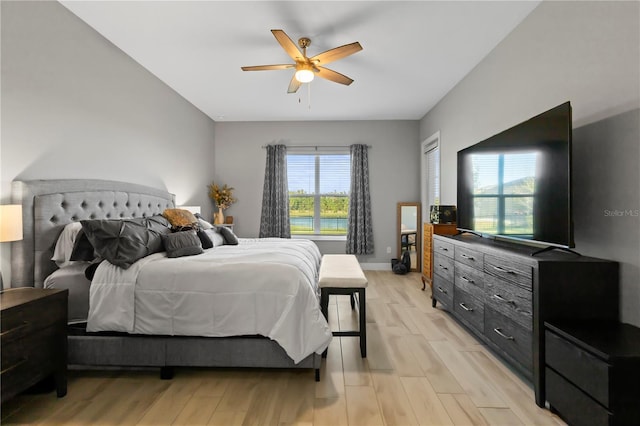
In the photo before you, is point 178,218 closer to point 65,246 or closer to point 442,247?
point 65,246

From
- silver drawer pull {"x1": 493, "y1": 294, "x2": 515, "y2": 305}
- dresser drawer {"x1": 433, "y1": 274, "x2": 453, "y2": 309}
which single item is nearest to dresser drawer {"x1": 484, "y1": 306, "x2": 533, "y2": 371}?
silver drawer pull {"x1": 493, "y1": 294, "x2": 515, "y2": 305}

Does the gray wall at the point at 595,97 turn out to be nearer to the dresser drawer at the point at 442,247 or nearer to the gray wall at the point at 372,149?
the dresser drawer at the point at 442,247

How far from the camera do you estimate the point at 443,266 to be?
3256 mm

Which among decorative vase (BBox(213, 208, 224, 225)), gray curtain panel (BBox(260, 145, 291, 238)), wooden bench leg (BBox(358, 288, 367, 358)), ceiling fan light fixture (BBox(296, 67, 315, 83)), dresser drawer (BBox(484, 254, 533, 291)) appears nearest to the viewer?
dresser drawer (BBox(484, 254, 533, 291))

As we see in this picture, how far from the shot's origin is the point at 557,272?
1.74 metres

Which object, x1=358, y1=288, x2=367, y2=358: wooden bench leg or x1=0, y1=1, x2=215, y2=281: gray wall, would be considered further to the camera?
x1=358, y1=288, x2=367, y2=358: wooden bench leg

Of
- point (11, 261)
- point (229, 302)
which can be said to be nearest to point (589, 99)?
point (229, 302)

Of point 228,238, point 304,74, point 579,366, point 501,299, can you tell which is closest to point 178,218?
point 228,238

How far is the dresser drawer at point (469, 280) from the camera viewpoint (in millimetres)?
2449

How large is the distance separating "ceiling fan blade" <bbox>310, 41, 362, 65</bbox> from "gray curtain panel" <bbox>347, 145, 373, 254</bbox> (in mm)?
2808

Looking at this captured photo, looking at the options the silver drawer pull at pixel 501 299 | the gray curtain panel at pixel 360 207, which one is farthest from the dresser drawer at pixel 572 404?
the gray curtain panel at pixel 360 207

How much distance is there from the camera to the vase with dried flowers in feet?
17.2

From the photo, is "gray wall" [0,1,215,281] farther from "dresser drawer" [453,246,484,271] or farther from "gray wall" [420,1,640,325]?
"gray wall" [420,1,640,325]

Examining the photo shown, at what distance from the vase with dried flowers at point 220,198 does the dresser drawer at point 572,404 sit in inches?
185
